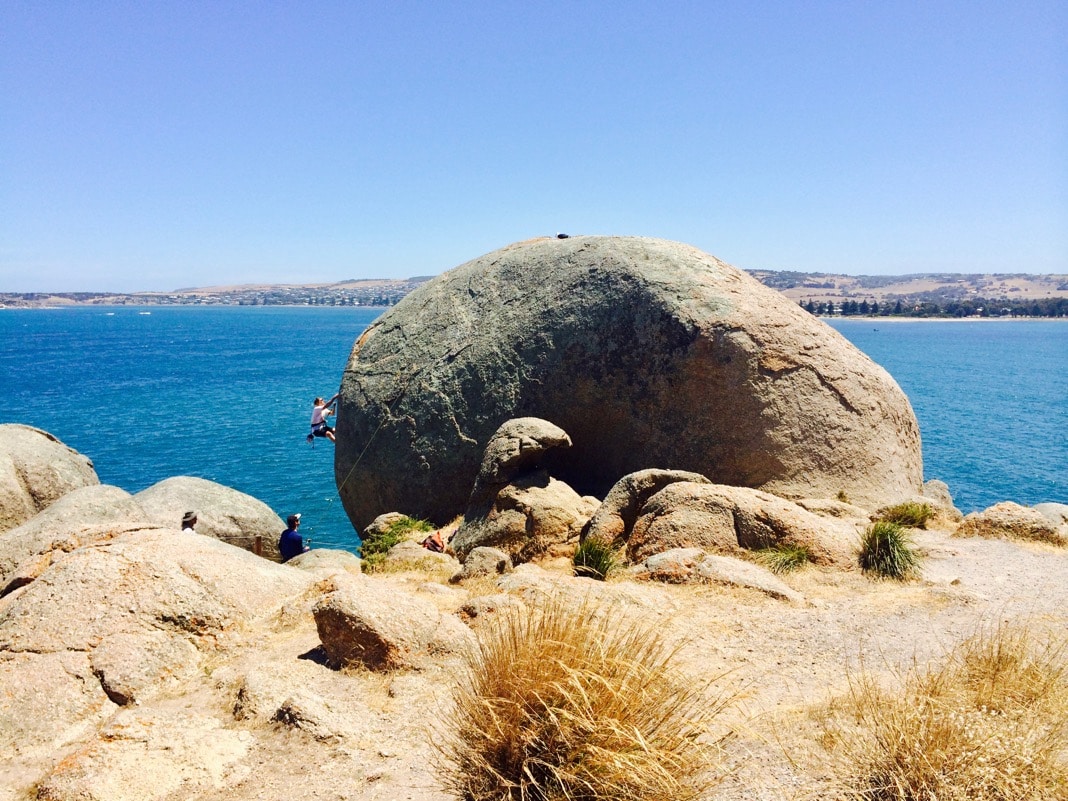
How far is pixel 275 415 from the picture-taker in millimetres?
57344

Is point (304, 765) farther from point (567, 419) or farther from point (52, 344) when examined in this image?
point (52, 344)

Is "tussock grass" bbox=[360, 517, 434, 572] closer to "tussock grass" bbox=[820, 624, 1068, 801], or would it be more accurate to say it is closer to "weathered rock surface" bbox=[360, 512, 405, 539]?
"weathered rock surface" bbox=[360, 512, 405, 539]

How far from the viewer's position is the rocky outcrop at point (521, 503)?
48.8 feet

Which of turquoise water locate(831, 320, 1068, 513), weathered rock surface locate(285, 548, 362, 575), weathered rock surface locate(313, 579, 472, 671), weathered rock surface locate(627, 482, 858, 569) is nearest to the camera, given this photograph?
weathered rock surface locate(313, 579, 472, 671)

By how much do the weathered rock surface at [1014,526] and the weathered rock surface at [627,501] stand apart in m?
5.55

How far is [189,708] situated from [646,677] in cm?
488

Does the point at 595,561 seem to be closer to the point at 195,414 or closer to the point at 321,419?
the point at 321,419

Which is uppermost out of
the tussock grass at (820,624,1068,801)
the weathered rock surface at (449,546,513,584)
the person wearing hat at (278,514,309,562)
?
the tussock grass at (820,624,1068,801)

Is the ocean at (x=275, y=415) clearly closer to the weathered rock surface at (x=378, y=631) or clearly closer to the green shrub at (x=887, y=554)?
the green shrub at (x=887, y=554)

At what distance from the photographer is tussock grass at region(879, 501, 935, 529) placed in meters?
15.7

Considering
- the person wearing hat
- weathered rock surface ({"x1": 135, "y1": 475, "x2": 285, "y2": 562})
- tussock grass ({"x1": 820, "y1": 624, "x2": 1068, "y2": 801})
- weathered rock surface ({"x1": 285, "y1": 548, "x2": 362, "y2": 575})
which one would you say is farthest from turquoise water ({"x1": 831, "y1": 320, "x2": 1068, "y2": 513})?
tussock grass ({"x1": 820, "y1": 624, "x2": 1068, "y2": 801})

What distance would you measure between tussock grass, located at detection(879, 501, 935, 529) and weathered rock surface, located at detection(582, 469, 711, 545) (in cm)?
427

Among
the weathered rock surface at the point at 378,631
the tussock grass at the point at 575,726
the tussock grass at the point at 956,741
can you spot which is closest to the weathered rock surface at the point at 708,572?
the weathered rock surface at the point at 378,631

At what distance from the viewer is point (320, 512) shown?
33125 millimetres
